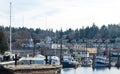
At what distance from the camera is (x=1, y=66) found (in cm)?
5681

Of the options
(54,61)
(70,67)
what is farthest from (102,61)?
(54,61)

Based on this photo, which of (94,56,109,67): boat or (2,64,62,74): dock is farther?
(94,56,109,67): boat

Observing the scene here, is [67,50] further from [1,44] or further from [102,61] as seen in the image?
[1,44]

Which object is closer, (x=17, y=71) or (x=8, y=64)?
(x=17, y=71)

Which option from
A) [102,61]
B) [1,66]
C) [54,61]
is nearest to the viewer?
[1,66]

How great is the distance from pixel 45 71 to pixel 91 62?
77.6 m

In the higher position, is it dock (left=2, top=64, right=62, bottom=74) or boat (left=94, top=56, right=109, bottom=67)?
dock (left=2, top=64, right=62, bottom=74)

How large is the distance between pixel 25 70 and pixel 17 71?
2.05 meters

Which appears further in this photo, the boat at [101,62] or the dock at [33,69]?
the boat at [101,62]

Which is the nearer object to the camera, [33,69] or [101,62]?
[33,69]

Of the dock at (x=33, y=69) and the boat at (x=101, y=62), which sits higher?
the dock at (x=33, y=69)

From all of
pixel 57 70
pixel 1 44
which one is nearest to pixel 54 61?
pixel 1 44

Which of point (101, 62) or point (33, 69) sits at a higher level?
point (33, 69)

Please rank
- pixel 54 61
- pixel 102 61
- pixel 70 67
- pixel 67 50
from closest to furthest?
pixel 54 61 < pixel 70 67 < pixel 102 61 < pixel 67 50
